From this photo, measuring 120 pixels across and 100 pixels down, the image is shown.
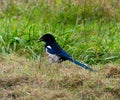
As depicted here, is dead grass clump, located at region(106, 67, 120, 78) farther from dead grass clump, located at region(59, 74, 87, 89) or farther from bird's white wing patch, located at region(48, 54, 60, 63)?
bird's white wing patch, located at region(48, 54, 60, 63)

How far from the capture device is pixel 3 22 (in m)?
8.51

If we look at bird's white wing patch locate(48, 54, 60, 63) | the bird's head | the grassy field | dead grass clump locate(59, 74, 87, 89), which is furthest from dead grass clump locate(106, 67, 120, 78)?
the bird's head

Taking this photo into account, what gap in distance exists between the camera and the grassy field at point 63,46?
19.5 feet

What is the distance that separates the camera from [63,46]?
7.74m

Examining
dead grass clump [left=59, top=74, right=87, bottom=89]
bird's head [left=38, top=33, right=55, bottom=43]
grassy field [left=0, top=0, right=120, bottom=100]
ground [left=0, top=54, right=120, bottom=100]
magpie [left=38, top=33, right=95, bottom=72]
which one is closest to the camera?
ground [left=0, top=54, right=120, bottom=100]

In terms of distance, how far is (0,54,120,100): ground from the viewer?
19.1 ft

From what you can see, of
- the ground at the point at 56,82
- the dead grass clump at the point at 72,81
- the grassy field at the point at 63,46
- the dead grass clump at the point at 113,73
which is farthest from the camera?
the dead grass clump at the point at 113,73

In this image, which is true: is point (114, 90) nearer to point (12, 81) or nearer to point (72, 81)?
point (72, 81)

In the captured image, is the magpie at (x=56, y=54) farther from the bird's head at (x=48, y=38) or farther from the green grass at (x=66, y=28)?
the green grass at (x=66, y=28)

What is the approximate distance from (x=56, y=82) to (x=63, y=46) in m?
1.70

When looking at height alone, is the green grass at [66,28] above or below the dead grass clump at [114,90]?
below

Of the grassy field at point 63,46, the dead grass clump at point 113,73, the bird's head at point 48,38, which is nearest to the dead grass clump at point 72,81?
the grassy field at point 63,46

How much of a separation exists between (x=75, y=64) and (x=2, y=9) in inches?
122

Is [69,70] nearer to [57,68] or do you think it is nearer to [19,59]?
[57,68]
